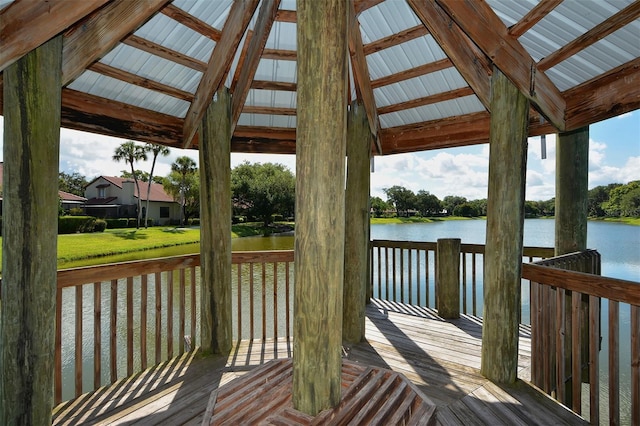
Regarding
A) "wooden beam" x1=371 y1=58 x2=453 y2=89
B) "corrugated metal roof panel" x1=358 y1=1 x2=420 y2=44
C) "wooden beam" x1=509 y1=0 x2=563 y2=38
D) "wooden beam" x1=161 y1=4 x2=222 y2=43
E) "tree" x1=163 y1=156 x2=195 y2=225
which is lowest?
"wooden beam" x1=509 y1=0 x2=563 y2=38

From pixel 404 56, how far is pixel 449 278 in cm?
281

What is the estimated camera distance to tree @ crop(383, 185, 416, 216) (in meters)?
47.3

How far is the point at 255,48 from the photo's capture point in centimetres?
284

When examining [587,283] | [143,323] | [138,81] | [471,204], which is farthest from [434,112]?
[471,204]

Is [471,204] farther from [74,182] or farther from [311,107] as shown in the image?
[74,182]

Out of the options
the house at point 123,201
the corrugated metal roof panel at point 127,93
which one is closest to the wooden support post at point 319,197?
the corrugated metal roof panel at point 127,93

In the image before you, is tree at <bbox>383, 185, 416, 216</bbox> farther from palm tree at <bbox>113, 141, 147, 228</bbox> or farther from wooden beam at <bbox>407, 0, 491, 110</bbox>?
wooden beam at <bbox>407, 0, 491, 110</bbox>

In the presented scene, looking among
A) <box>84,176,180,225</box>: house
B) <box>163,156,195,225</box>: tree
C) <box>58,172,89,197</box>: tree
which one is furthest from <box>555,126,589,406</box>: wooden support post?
<box>58,172,89,197</box>: tree

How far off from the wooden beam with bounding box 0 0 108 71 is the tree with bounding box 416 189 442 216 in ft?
155

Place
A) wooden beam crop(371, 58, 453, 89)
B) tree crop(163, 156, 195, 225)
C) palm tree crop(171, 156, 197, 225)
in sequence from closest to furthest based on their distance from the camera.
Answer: wooden beam crop(371, 58, 453, 89) → palm tree crop(171, 156, 197, 225) → tree crop(163, 156, 195, 225)

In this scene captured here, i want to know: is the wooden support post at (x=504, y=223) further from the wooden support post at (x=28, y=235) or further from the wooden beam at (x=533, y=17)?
the wooden support post at (x=28, y=235)

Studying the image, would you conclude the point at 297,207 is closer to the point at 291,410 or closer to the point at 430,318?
the point at 291,410

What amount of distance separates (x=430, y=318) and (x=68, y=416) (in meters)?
3.83

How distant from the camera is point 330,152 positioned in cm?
159
